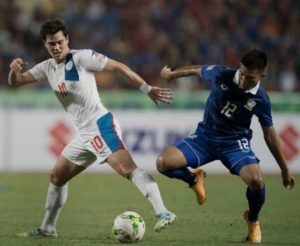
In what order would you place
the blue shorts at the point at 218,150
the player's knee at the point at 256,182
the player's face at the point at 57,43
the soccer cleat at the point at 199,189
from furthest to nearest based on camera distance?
the soccer cleat at the point at 199,189, the blue shorts at the point at 218,150, the player's face at the point at 57,43, the player's knee at the point at 256,182

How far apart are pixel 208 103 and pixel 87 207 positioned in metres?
3.53

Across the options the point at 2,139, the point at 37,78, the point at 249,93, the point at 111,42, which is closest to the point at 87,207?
the point at 37,78

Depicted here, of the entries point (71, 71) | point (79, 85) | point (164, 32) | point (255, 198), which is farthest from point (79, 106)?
point (164, 32)

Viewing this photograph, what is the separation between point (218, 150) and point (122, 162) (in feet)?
3.68

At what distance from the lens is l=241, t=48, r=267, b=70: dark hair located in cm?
803

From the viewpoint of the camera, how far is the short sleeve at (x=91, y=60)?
8.40 metres

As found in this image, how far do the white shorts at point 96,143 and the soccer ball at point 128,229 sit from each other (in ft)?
2.06

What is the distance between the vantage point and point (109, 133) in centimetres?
840

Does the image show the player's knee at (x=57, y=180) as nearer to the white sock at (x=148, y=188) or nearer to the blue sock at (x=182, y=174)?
the white sock at (x=148, y=188)

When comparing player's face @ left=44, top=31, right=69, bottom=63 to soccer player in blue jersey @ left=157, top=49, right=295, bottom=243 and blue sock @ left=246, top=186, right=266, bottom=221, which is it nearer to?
soccer player in blue jersey @ left=157, top=49, right=295, bottom=243

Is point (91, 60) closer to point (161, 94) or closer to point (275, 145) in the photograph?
point (161, 94)

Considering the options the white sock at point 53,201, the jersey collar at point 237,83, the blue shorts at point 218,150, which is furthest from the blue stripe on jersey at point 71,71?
the jersey collar at point 237,83

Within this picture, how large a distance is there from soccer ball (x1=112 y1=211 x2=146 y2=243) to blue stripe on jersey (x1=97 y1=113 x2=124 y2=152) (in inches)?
26.8

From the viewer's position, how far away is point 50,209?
874 cm
